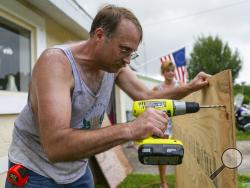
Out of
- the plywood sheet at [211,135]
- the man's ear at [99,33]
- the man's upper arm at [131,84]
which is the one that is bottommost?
the plywood sheet at [211,135]

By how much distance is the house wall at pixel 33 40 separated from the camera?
394cm

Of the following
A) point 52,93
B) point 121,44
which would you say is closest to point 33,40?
point 121,44

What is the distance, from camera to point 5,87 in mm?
4207

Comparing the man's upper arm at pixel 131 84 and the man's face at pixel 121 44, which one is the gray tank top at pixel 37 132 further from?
the man's upper arm at pixel 131 84

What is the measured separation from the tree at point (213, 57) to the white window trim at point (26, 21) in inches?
1472

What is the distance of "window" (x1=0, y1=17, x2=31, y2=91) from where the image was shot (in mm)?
4215

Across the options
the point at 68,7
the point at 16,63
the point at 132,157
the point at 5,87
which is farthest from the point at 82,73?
the point at 132,157

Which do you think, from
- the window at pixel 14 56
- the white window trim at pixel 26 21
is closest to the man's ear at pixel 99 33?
the white window trim at pixel 26 21

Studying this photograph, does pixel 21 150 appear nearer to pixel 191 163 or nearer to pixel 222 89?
pixel 222 89

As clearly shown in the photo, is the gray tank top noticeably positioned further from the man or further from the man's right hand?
the man's right hand

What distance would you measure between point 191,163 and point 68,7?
2.87 metres

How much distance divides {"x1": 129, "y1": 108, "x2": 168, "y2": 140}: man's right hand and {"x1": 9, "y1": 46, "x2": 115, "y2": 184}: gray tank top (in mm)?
487

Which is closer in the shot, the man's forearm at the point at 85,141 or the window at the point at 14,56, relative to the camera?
the man's forearm at the point at 85,141

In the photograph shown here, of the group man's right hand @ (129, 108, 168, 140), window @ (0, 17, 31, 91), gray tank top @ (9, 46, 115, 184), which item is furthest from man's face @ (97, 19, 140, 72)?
window @ (0, 17, 31, 91)
